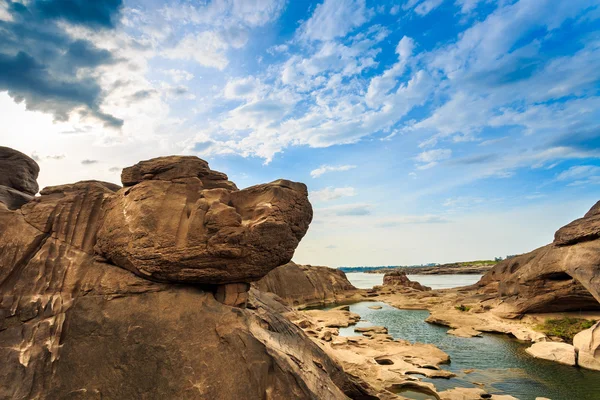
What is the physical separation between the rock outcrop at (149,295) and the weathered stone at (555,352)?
64.0 ft

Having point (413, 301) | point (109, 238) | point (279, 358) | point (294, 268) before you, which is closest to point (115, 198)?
point (109, 238)

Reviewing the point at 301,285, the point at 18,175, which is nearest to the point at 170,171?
the point at 18,175

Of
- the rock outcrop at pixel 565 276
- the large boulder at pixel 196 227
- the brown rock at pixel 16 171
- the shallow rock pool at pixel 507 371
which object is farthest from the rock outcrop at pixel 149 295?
the rock outcrop at pixel 565 276

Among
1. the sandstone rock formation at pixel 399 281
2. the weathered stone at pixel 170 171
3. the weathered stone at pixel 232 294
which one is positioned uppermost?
the weathered stone at pixel 170 171

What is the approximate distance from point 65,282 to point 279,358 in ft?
25.3

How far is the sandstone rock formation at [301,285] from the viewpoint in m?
53.5

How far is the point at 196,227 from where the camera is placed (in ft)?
38.6

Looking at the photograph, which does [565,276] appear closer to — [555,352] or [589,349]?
[555,352]

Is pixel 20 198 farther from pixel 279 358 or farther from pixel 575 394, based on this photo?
pixel 575 394

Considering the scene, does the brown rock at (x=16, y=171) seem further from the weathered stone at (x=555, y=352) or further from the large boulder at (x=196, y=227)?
the weathered stone at (x=555, y=352)

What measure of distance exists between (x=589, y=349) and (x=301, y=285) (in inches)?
1660

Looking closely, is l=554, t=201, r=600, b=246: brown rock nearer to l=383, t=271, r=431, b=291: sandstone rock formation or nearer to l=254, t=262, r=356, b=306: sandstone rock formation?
l=254, t=262, r=356, b=306: sandstone rock formation

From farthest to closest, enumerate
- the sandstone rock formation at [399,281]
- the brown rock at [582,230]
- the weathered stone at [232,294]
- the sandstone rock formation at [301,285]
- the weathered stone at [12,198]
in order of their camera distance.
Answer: the sandstone rock formation at [399,281] < the sandstone rock formation at [301,285] < the brown rock at [582,230] < the weathered stone at [12,198] < the weathered stone at [232,294]

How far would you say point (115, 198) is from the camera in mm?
13023
